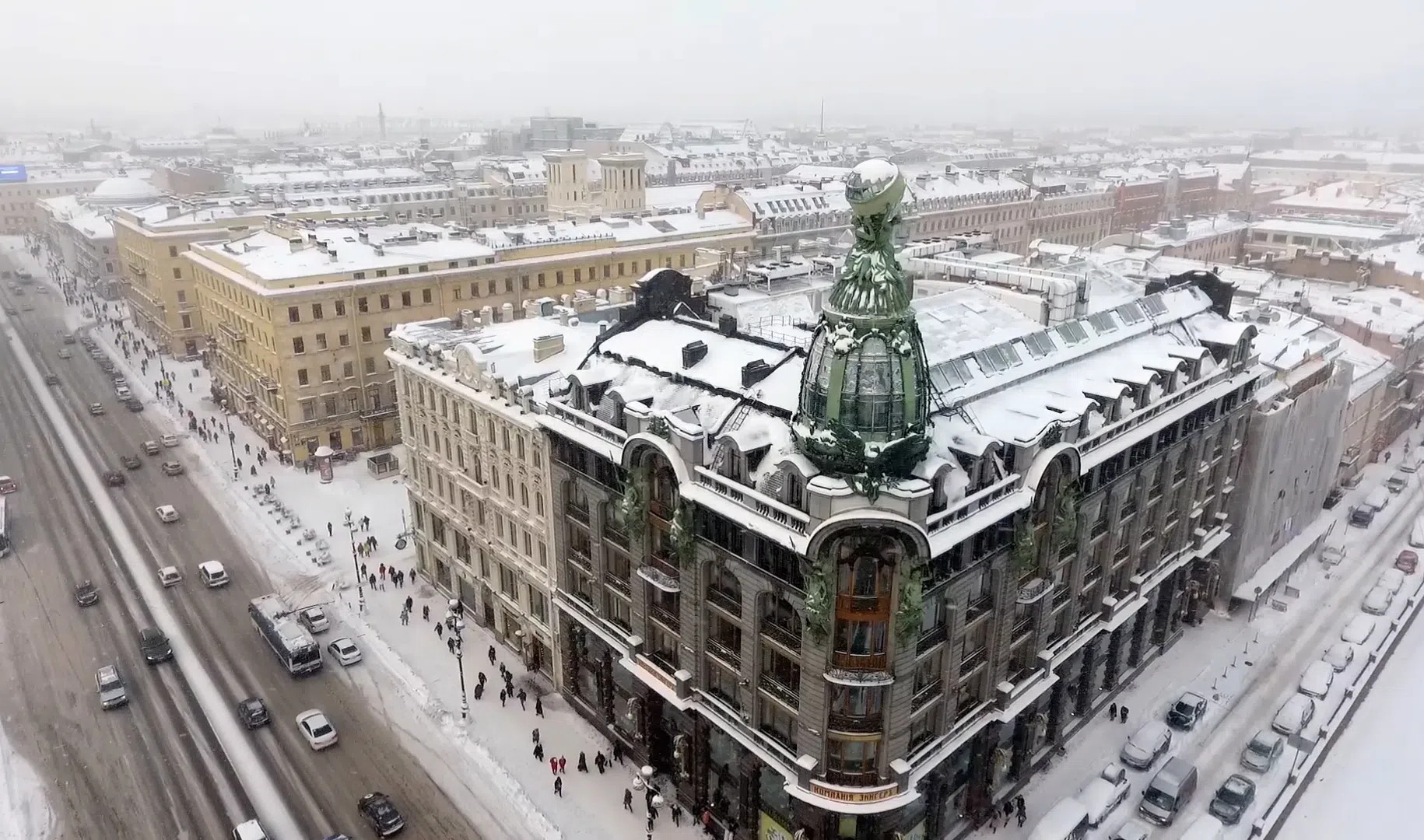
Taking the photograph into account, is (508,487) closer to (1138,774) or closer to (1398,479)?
(1138,774)

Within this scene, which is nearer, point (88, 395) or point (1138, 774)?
point (1138, 774)

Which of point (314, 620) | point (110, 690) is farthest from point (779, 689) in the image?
point (110, 690)

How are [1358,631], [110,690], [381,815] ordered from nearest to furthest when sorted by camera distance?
[381,815]
[110,690]
[1358,631]

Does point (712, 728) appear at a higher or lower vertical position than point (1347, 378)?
lower

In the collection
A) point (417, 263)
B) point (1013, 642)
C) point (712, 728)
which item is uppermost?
point (417, 263)

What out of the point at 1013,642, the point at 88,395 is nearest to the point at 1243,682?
the point at 1013,642

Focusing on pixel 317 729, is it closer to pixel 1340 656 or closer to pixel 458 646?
pixel 458 646

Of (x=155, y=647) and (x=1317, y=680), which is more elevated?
(x=1317, y=680)
